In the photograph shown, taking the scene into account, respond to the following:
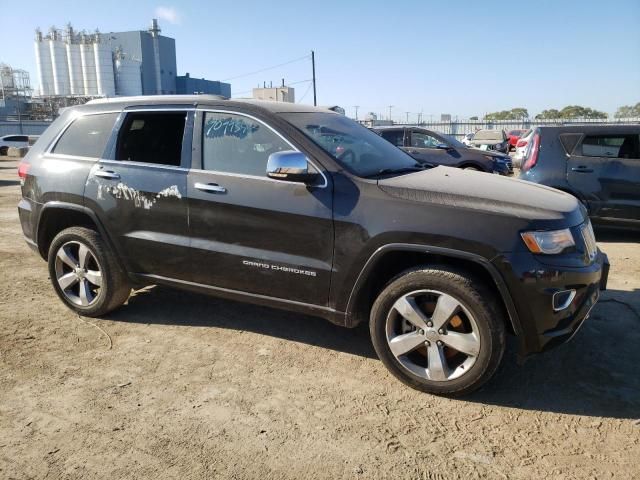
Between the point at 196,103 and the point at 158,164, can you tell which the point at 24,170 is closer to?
the point at 158,164

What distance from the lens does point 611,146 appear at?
6.91m

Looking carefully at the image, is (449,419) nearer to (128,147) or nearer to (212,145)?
(212,145)

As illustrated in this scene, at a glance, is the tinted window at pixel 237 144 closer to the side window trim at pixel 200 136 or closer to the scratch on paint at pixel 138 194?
the side window trim at pixel 200 136

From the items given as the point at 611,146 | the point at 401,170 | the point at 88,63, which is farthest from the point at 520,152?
the point at 88,63

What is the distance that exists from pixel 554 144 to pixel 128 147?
5753mm

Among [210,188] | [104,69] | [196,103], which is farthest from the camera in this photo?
[104,69]

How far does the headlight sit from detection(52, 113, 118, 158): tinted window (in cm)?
332

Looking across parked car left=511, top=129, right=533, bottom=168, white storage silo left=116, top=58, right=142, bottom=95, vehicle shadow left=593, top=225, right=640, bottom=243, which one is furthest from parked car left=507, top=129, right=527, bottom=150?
white storage silo left=116, top=58, right=142, bottom=95

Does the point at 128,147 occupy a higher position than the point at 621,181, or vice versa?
the point at 128,147

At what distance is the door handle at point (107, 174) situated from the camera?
3.96m

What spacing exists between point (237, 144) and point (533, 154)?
202 inches

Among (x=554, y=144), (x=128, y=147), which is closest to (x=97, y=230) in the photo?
(x=128, y=147)

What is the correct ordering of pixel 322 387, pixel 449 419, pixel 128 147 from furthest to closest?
pixel 128 147 → pixel 322 387 → pixel 449 419

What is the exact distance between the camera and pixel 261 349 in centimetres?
373
